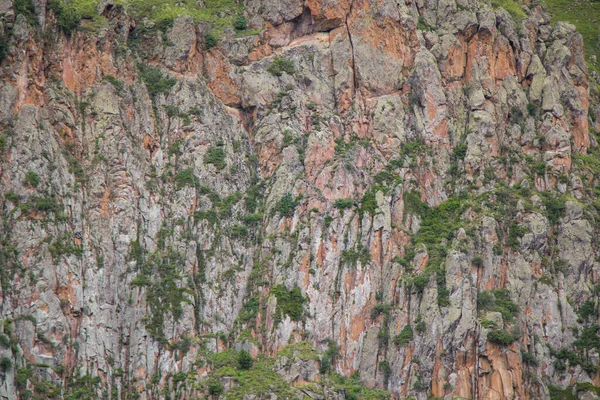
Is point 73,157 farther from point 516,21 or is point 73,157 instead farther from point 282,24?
point 516,21

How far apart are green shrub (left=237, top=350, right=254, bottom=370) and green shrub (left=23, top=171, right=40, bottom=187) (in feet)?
79.1

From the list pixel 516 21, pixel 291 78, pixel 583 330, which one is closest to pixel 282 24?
pixel 291 78

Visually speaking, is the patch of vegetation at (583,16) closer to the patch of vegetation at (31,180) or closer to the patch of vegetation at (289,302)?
the patch of vegetation at (289,302)

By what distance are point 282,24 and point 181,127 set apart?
16.6m

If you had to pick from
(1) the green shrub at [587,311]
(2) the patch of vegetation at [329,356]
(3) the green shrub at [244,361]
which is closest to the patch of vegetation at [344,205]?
(2) the patch of vegetation at [329,356]

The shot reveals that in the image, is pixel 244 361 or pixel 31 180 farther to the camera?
pixel 31 180

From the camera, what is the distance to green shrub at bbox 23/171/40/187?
340 feet

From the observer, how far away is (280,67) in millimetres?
119625

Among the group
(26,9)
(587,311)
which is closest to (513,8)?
(587,311)

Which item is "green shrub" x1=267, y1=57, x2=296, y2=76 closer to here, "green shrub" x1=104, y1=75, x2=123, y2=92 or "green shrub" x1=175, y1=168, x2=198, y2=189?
"green shrub" x1=175, y1=168, x2=198, y2=189

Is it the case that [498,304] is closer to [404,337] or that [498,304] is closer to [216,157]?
[404,337]

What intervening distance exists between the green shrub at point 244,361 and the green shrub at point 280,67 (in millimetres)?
31507

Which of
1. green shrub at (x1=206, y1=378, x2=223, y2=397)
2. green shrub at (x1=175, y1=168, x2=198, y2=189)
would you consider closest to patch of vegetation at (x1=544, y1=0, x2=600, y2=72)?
green shrub at (x1=175, y1=168, x2=198, y2=189)

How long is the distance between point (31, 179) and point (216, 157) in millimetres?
19471
